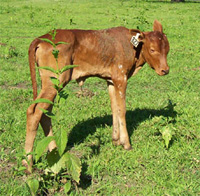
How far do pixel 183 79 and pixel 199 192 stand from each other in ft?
15.9

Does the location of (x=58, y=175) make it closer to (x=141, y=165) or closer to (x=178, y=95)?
(x=141, y=165)

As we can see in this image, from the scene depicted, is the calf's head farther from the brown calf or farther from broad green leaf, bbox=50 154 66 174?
broad green leaf, bbox=50 154 66 174

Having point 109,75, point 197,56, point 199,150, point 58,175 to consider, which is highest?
point 109,75

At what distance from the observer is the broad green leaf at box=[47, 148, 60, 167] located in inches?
145

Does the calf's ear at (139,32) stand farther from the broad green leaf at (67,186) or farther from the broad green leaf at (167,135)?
the broad green leaf at (67,186)

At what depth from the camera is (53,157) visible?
3699 millimetres

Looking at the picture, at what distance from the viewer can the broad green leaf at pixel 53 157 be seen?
12.1 feet

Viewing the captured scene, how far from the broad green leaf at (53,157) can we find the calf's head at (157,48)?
6.54 feet

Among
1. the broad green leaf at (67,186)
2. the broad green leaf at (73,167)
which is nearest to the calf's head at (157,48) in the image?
the broad green leaf at (73,167)

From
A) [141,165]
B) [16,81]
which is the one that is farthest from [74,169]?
[16,81]

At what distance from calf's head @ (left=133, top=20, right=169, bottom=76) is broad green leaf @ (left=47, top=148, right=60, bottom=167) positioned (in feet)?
6.54

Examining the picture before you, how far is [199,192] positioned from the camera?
4.11 metres

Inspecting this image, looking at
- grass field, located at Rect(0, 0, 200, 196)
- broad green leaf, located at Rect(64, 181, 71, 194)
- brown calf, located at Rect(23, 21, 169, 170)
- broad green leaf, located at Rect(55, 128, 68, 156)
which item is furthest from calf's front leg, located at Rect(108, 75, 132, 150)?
broad green leaf, located at Rect(55, 128, 68, 156)

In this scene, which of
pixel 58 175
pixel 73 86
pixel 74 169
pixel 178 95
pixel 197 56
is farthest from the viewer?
pixel 197 56
